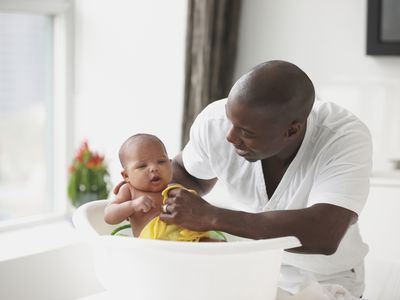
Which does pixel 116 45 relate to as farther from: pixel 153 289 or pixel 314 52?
pixel 153 289

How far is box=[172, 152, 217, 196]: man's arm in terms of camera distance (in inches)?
66.9

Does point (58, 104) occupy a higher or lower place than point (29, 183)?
higher

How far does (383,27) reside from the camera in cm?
247

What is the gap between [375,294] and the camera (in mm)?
1882

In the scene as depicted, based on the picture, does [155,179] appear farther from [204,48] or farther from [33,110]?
[33,110]

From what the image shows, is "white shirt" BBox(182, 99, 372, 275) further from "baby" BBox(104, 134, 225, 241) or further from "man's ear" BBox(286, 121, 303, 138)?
"baby" BBox(104, 134, 225, 241)

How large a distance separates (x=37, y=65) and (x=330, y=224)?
1.83 metres

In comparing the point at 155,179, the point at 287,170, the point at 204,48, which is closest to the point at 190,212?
the point at 155,179

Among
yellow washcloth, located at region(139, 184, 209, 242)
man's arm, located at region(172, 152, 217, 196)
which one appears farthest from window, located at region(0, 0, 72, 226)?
yellow washcloth, located at region(139, 184, 209, 242)

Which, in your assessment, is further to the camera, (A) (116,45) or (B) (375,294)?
(A) (116,45)

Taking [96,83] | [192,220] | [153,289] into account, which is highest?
[96,83]

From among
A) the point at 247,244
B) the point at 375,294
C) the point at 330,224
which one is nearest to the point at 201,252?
the point at 247,244

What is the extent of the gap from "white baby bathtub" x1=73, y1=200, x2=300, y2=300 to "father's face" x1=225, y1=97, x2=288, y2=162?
246 mm

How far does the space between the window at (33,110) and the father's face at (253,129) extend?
5.03ft
